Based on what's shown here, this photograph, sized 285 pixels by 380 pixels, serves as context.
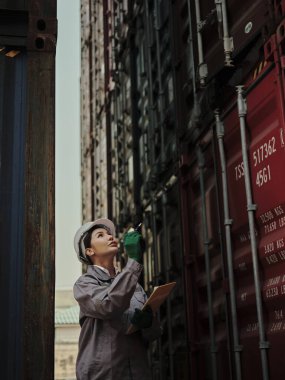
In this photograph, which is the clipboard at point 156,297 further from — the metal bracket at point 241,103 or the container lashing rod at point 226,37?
the container lashing rod at point 226,37

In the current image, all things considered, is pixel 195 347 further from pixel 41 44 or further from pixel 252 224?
pixel 41 44

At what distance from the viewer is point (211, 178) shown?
475 centimetres

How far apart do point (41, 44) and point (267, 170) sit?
1602 millimetres

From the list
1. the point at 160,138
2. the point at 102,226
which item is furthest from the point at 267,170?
the point at 160,138

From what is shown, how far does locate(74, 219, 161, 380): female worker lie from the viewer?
2.86 meters

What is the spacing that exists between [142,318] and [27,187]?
857mm

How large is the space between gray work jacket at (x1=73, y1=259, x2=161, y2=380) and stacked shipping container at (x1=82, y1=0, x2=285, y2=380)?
92cm

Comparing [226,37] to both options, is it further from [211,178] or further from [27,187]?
[27,187]

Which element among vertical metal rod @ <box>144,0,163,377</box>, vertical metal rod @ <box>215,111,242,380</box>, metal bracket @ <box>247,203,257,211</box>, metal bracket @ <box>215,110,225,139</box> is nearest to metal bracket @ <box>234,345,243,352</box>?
vertical metal rod @ <box>215,111,242,380</box>

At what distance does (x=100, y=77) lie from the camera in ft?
38.5

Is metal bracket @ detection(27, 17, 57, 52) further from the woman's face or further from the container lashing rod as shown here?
the container lashing rod

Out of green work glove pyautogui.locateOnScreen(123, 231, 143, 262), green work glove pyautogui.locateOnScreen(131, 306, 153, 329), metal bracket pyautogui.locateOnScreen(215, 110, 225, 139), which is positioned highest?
metal bracket pyautogui.locateOnScreen(215, 110, 225, 139)

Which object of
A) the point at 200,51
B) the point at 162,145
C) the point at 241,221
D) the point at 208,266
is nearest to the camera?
the point at 241,221

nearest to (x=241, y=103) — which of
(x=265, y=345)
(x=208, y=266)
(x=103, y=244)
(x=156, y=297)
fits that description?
(x=208, y=266)
